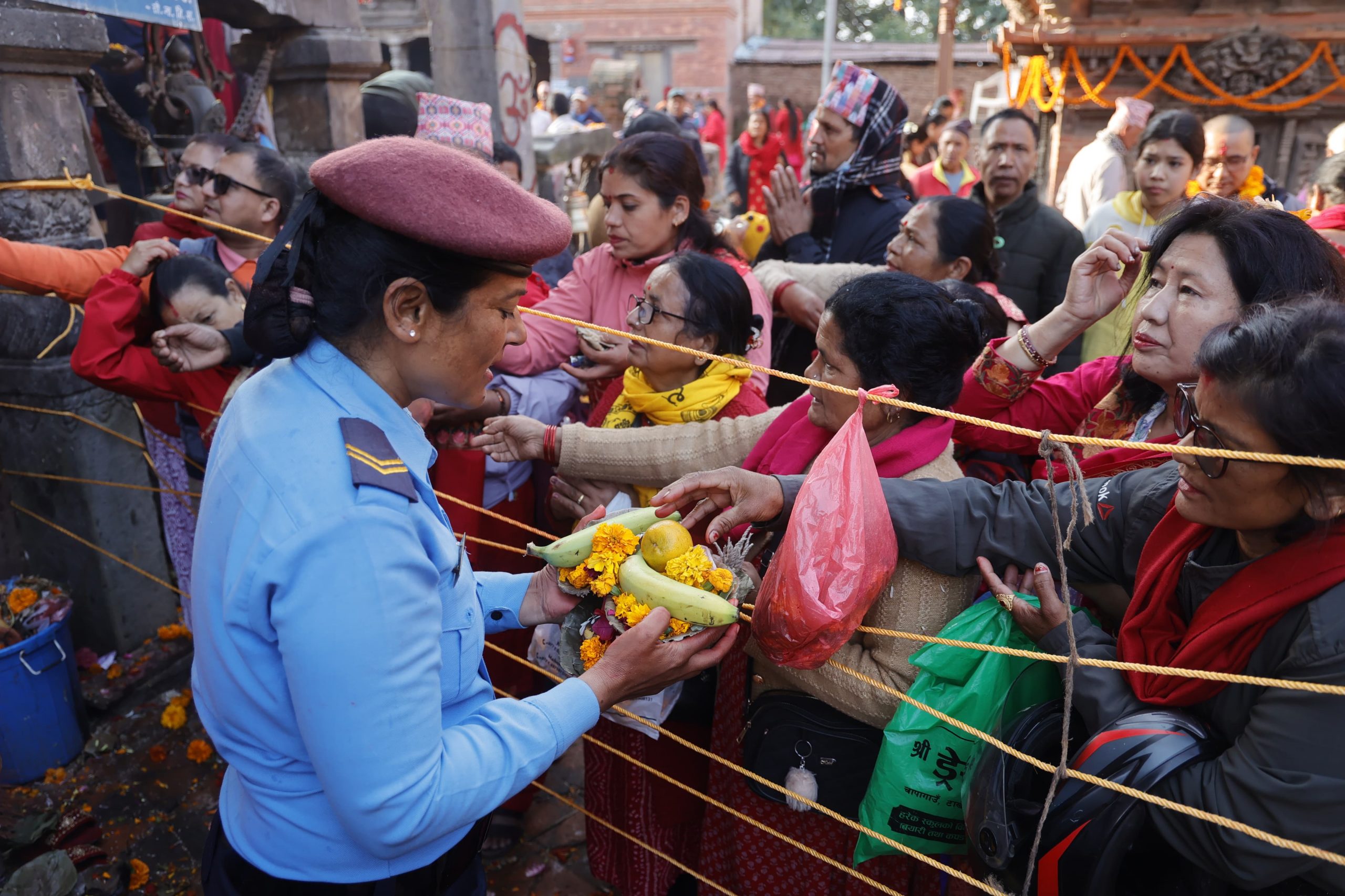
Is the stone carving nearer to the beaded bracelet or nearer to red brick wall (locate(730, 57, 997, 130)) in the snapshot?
the beaded bracelet

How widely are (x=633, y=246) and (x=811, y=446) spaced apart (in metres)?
1.42

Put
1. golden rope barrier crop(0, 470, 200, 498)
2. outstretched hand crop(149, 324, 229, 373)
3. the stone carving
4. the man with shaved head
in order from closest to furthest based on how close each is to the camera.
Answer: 1. outstretched hand crop(149, 324, 229, 373)
2. golden rope barrier crop(0, 470, 200, 498)
3. the man with shaved head
4. the stone carving

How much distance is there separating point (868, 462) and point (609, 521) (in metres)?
0.59

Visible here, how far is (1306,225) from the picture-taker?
1.78m

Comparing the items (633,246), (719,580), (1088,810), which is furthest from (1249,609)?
(633,246)

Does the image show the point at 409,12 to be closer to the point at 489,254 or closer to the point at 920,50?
the point at 920,50

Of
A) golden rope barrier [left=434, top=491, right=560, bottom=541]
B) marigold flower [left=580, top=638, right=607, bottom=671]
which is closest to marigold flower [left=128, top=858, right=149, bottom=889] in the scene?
golden rope barrier [left=434, top=491, right=560, bottom=541]

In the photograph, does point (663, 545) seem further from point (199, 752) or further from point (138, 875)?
point (199, 752)

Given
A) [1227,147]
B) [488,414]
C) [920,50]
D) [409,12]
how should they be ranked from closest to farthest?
[488,414] < [1227,147] < [409,12] < [920,50]

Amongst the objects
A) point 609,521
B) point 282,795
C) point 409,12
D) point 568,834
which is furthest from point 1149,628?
point 409,12

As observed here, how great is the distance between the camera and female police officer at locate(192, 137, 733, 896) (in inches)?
46.5

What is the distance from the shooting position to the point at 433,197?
1252 millimetres

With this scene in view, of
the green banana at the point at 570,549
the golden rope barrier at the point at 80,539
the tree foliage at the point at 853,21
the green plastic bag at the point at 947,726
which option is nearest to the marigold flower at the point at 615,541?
the green banana at the point at 570,549

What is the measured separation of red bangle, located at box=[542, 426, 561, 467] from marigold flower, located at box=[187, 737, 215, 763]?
215 cm
